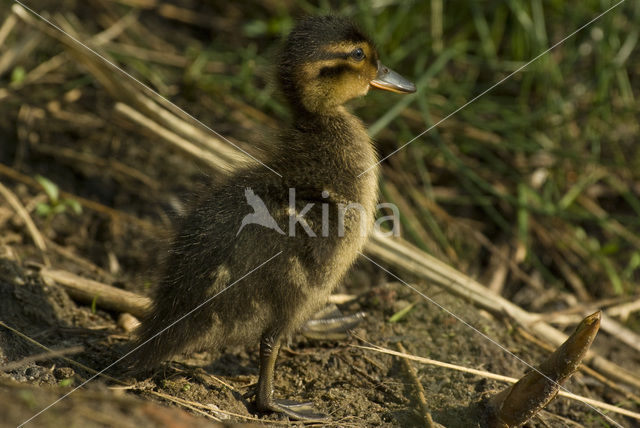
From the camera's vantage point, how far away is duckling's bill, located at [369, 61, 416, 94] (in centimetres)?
309

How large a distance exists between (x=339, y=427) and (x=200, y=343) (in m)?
0.56

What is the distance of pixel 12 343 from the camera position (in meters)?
2.58

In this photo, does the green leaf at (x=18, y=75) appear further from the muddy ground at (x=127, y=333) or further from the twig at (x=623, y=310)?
the twig at (x=623, y=310)

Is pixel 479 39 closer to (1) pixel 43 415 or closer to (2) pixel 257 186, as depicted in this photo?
(2) pixel 257 186

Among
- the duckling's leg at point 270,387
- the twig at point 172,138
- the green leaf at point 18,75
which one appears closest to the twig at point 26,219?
the twig at point 172,138

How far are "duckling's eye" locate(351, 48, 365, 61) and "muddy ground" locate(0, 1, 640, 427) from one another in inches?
23.3

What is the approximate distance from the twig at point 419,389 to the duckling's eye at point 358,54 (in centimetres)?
117

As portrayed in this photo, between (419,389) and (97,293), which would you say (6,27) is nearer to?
(97,293)

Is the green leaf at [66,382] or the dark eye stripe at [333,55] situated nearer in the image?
the green leaf at [66,382]

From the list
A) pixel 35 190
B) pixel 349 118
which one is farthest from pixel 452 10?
pixel 35 190

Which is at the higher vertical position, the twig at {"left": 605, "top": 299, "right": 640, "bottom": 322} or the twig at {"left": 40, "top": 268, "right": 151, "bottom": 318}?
the twig at {"left": 40, "top": 268, "right": 151, "bottom": 318}

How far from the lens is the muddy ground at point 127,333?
2.45 m

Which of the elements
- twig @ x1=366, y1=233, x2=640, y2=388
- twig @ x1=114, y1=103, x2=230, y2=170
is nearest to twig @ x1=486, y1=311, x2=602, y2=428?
twig @ x1=366, y1=233, x2=640, y2=388

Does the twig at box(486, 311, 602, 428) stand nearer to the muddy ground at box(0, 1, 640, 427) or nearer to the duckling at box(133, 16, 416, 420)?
the muddy ground at box(0, 1, 640, 427)
